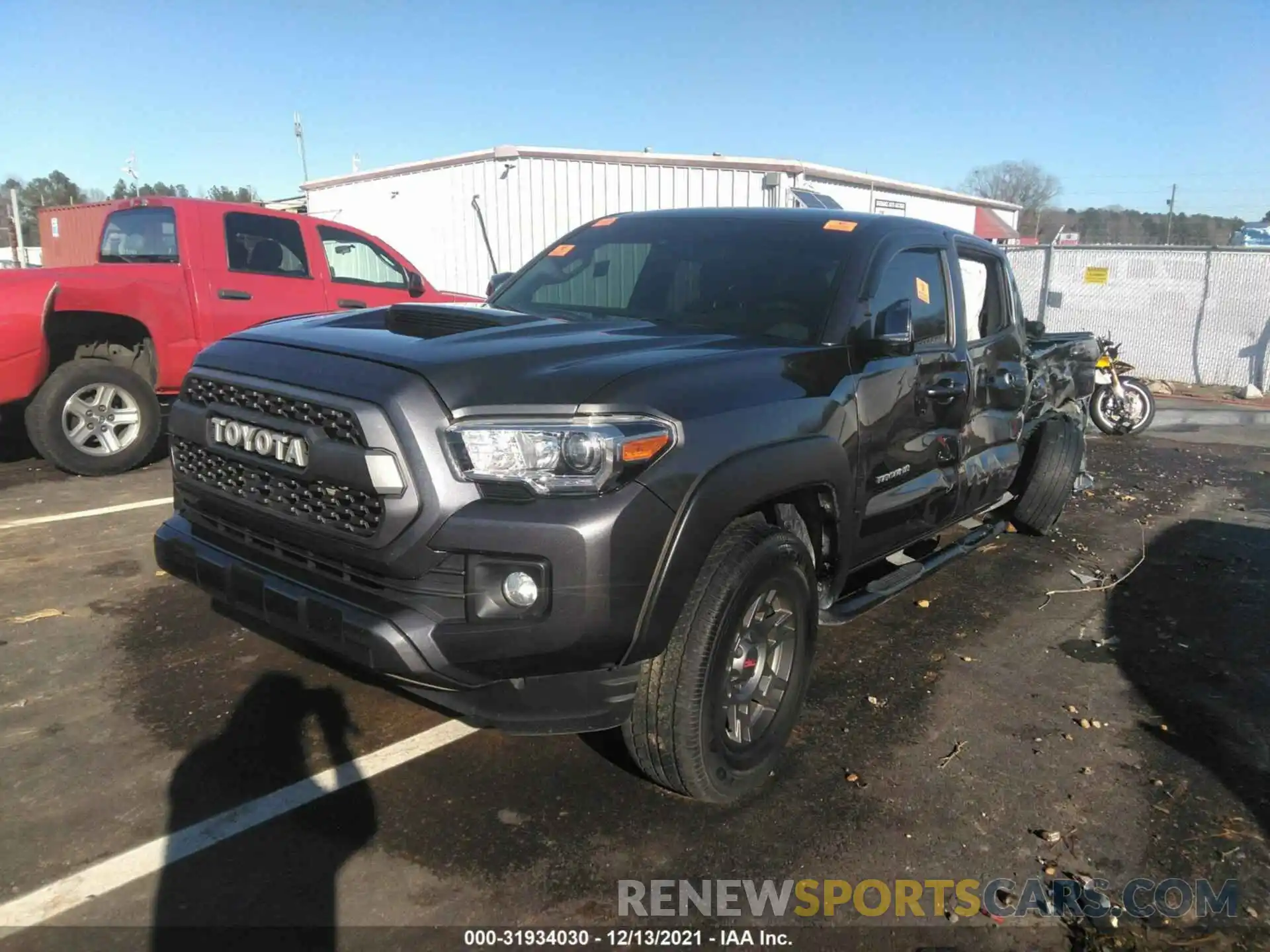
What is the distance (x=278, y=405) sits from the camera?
9.18ft

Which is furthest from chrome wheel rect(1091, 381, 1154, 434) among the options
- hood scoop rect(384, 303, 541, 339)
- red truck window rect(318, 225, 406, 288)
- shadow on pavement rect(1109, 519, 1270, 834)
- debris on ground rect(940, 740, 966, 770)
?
hood scoop rect(384, 303, 541, 339)

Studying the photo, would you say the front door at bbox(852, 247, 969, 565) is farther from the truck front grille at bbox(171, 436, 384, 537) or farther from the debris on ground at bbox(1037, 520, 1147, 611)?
the truck front grille at bbox(171, 436, 384, 537)

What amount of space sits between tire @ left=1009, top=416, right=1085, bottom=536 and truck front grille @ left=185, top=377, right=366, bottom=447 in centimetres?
469

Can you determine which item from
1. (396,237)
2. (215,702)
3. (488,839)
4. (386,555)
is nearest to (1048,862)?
(488,839)

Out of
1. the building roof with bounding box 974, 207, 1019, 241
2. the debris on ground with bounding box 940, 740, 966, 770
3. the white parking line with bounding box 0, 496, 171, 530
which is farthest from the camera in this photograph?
the building roof with bounding box 974, 207, 1019, 241

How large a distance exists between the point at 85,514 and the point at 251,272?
102 inches

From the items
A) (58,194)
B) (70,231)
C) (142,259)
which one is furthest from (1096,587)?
(58,194)

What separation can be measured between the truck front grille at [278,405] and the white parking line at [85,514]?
341 centimetres

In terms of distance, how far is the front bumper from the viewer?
7.91 feet

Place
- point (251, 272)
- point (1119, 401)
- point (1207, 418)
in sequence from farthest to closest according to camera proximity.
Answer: point (1207, 418)
point (1119, 401)
point (251, 272)

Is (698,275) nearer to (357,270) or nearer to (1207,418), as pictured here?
(357,270)

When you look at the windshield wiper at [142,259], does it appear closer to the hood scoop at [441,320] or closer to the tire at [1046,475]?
the hood scoop at [441,320]

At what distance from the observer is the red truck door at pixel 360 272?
8.11 meters

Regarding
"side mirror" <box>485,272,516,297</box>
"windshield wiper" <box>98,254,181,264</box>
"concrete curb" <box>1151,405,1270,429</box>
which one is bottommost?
"concrete curb" <box>1151,405,1270,429</box>
